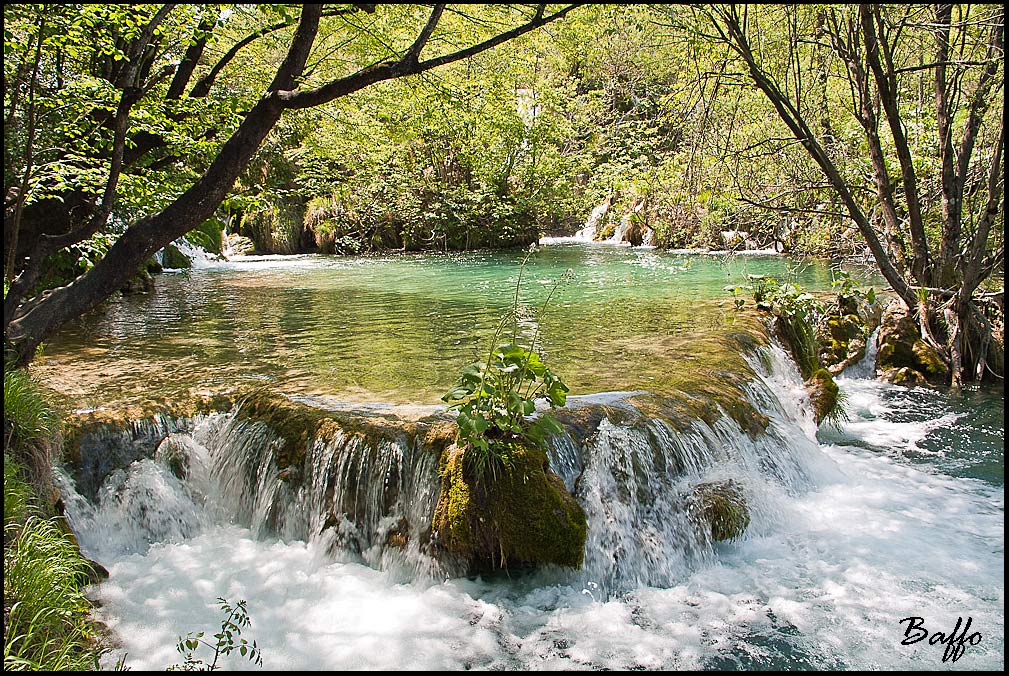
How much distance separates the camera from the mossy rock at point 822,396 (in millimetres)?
7734

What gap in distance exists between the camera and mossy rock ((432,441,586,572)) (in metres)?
4.73

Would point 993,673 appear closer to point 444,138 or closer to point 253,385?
point 253,385

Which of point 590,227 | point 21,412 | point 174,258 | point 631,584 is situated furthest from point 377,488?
point 590,227

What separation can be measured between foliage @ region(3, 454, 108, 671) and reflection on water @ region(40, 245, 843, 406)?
83.8 inches

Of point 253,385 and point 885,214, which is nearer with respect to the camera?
point 253,385

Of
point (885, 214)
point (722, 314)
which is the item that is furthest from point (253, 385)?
point (885, 214)

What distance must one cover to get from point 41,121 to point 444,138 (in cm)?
1760

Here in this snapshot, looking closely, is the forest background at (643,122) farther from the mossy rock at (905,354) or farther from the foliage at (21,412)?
the foliage at (21,412)

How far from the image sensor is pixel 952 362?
360 inches

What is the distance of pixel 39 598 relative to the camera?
350cm

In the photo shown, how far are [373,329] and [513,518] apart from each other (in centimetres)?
524

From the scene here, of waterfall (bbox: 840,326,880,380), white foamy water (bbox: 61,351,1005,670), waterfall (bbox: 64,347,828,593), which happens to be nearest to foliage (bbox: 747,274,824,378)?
waterfall (bbox: 840,326,880,380)

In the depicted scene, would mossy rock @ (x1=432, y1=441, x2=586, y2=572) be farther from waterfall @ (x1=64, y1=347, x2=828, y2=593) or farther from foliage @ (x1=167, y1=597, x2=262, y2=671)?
foliage @ (x1=167, y1=597, x2=262, y2=671)

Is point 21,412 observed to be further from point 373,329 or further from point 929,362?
point 929,362
